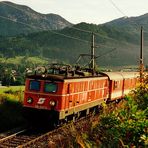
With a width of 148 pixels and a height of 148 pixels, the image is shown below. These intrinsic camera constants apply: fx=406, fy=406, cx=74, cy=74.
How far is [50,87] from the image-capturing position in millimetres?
21188

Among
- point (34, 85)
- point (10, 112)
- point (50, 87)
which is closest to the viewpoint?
point (50, 87)

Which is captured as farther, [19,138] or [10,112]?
[10,112]

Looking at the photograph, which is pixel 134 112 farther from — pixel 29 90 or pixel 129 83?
pixel 129 83

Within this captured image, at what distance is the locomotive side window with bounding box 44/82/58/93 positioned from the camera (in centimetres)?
2101

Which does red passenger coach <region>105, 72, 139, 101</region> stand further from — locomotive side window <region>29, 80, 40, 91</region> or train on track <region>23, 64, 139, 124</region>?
locomotive side window <region>29, 80, 40, 91</region>

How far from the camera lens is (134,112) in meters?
9.50

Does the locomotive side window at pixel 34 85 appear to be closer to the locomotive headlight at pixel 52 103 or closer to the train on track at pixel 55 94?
the train on track at pixel 55 94

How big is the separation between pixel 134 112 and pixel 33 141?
9.14 meters

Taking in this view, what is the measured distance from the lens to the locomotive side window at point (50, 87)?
827 inches

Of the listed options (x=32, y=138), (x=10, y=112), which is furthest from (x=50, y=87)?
(x=10, y=112)

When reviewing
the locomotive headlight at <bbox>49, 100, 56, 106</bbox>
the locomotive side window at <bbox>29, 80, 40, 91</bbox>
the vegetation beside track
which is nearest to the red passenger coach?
the vegetation beside track

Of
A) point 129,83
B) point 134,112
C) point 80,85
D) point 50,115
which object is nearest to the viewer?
point 134,112

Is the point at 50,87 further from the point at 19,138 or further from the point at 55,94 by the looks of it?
the point at 19,138

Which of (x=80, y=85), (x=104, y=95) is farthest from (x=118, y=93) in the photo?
(x=80, y=85)
